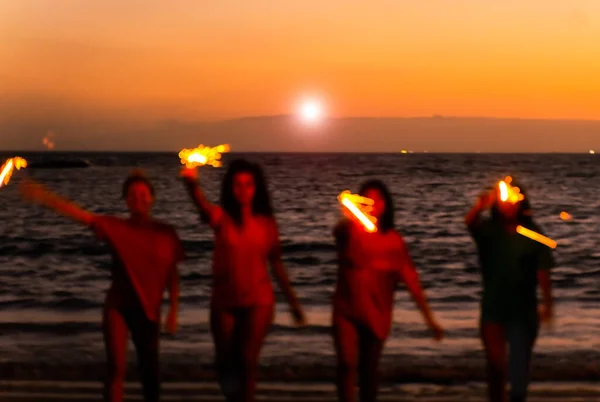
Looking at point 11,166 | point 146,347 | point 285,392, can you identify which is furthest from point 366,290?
point 285,392

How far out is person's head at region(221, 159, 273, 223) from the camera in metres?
6.61

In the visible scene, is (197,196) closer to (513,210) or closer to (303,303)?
(513,210)

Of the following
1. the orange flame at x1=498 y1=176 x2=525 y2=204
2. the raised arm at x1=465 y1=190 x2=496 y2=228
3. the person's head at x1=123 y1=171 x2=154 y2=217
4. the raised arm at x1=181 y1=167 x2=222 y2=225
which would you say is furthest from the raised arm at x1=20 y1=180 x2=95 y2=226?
the orange flame at x1=498 y1=176 x2=525 y2=204

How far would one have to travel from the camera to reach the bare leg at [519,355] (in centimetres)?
664

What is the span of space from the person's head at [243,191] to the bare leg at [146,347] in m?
0.84

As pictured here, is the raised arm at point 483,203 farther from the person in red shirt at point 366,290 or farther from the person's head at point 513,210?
the person in red shirt at point 366,290

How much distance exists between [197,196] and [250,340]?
3.08 ft

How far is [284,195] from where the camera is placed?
64125 millimetres

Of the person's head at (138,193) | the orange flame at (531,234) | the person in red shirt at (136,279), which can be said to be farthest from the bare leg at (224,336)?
the orange flame at (531,234)

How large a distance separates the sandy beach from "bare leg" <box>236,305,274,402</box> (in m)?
1.89

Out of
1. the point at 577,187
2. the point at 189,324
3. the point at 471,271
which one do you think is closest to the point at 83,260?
the point at 471,271

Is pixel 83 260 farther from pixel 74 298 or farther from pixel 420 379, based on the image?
pixel 420 379

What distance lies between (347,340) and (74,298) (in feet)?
45.3

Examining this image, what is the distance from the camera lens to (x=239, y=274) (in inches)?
256
